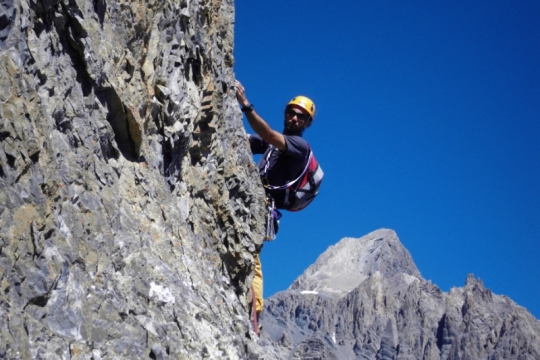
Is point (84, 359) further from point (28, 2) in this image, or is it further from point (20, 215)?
point (28, 2)

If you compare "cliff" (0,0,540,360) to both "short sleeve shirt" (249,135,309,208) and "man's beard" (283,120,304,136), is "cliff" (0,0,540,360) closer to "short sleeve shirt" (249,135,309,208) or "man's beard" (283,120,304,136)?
"short sleeve shirt" (249,135,309,208)

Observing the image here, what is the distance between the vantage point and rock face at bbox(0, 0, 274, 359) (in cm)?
581

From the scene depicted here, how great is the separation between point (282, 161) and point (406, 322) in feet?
558

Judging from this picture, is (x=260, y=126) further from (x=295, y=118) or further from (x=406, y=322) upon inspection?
(x=406, y=322)

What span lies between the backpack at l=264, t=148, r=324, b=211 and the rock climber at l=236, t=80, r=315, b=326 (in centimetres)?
8

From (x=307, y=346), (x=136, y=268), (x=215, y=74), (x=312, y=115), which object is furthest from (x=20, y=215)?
(x=307, y=346)

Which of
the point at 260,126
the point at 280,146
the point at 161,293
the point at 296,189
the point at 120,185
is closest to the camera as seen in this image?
the point at 161,293

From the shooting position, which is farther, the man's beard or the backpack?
the backpack

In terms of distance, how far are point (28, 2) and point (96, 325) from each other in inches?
97.1

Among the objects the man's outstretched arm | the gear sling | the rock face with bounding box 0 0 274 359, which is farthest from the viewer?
the gear sling

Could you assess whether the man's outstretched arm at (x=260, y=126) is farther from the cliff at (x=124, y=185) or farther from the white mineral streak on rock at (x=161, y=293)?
the white mineral streak on rock at (x=161, y=293)

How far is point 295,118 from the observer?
11820 mm

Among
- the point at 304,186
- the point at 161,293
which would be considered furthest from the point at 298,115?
the point at 161,293

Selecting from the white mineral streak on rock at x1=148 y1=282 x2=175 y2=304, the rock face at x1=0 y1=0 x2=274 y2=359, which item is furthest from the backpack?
the white mineral streak on rock at x1=148 y1=282 x2=175 y2=304
